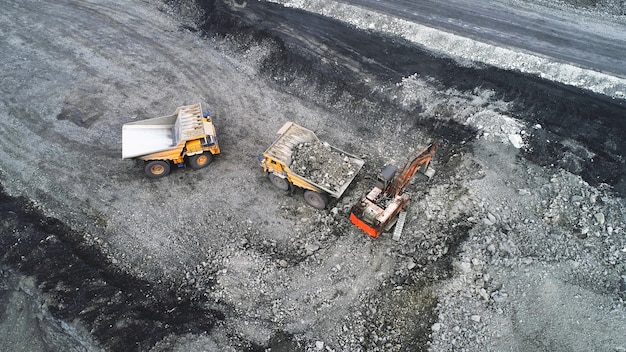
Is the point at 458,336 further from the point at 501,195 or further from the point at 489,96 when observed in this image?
the point at 489,96

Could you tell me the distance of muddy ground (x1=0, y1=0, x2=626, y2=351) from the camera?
10.6 meters

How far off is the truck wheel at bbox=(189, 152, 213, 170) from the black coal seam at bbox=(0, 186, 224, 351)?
12.7ft

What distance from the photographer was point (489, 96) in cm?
1597

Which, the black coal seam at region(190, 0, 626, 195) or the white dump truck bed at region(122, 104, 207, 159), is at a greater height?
the black coal seam at region(190, 0, 626, 195)

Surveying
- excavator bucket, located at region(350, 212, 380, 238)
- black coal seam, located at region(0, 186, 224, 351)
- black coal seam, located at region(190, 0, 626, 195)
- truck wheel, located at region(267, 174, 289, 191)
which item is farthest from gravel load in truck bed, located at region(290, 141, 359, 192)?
black coal seam, located at region(0, 186, 224, 351)

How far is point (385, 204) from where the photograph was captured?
40.5 feet

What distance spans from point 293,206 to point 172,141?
461cm

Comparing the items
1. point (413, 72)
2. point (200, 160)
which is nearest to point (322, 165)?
point (200, 160)

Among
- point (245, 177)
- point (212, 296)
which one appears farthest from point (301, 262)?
point (245, 177)

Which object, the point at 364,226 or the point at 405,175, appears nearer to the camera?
the point at 364,226

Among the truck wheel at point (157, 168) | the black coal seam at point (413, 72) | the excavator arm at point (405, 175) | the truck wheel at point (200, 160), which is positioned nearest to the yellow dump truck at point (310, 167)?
the excavator arm at point (405, 175)

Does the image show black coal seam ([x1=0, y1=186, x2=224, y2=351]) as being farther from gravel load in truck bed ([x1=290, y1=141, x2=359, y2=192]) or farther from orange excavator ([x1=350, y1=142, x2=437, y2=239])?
gravel load in truck bed ([x1=290, y1=141, x2=359, y2=192])

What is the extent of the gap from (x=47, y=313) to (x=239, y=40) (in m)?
12.9

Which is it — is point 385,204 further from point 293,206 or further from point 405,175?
point 293,206
